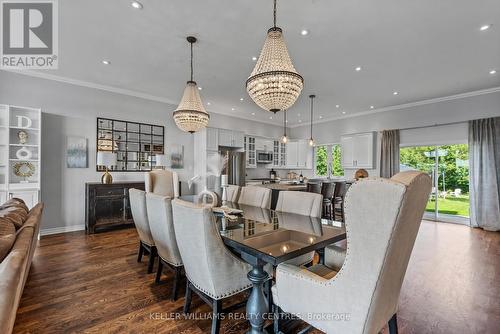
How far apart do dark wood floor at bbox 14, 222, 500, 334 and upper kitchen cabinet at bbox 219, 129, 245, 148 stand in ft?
12.0

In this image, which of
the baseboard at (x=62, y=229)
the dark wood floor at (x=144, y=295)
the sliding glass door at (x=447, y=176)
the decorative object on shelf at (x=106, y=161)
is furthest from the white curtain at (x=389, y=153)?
the baseboard at (x=62, y=229)

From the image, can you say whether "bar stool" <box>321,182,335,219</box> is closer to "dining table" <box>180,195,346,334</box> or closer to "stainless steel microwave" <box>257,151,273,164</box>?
"stainless steel microwave" <box>257,151,273,164</box>

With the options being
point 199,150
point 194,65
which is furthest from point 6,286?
point 199,150

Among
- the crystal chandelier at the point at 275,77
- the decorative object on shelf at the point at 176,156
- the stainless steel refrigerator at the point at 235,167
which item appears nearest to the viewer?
the crystal chandelier at the point at 275,77

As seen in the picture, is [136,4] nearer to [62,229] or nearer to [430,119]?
[62,229]

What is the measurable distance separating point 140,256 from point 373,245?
3014mm

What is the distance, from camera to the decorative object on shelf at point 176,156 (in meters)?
5.88

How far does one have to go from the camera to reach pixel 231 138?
268 inches

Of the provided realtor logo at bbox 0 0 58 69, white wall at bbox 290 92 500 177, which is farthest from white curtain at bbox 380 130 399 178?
realtor logo at bbox 0 0 58 69

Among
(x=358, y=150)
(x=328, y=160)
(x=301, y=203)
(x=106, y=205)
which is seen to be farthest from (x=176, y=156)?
(x=358, y=150)

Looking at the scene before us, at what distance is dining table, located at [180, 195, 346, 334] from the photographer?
5.04 feet

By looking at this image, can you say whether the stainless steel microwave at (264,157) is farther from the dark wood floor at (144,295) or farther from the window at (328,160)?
the dark wood floor at (144,295)

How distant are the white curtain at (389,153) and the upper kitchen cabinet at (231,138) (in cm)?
392

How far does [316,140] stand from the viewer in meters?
8.22
